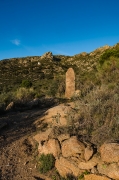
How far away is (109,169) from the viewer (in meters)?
4.34

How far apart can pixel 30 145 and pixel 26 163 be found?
0.71m

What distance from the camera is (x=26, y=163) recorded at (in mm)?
5523

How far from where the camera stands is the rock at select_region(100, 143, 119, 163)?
4430 mm

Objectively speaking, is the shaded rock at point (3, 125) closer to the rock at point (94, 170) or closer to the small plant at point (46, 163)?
the small plant at point (46, 163)

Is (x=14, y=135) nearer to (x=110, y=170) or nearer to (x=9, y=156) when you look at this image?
(x=9, y=156)

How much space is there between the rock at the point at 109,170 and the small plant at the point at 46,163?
1.24m

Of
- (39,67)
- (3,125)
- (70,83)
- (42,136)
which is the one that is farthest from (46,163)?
(39,67)

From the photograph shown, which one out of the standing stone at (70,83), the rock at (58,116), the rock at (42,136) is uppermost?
the standing stone at (70,83)

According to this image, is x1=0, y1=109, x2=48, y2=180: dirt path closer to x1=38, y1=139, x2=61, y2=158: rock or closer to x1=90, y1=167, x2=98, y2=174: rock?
x1=38, y1=139, x2=61, y2=158: rock

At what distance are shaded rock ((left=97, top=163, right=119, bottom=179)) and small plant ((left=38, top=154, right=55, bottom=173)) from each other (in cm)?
124

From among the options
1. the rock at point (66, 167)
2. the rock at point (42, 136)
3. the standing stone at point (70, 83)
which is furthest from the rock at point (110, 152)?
the standing stone at point (70, 83)

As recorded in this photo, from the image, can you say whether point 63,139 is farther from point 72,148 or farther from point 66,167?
point 66,167

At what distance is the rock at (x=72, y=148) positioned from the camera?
495 cm

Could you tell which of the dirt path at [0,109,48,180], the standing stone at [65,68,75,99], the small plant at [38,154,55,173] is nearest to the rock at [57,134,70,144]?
the small plant at [38,154,55,173]
